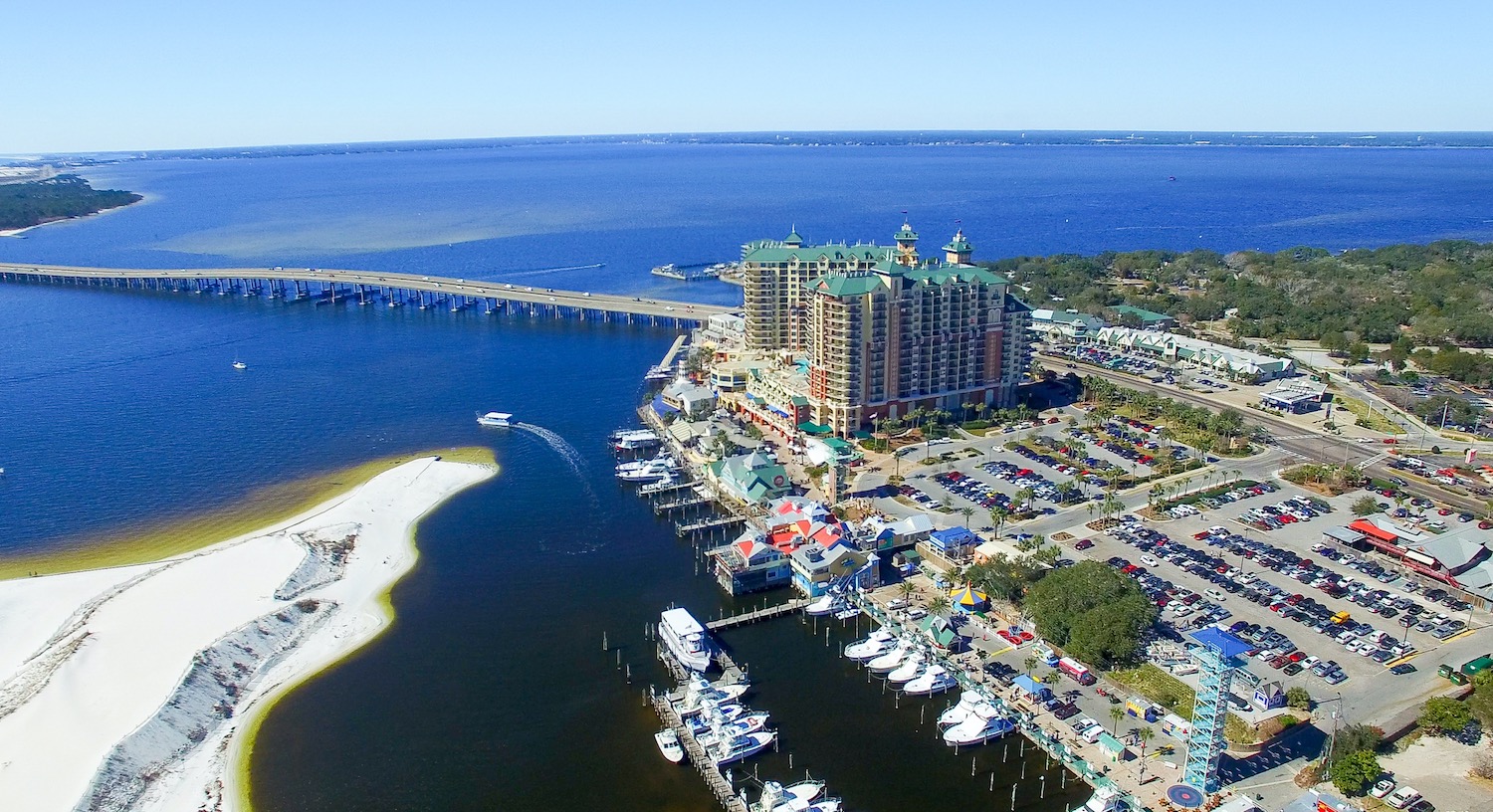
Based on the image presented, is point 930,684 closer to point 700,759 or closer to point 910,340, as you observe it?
point 700,759

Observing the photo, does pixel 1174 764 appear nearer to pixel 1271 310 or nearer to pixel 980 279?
pixel 980 279

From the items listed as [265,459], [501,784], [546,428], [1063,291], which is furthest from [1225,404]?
[265,459]

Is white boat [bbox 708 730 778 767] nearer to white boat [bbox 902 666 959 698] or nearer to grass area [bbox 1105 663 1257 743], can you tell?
white boat [bbox 902 666 959 698]

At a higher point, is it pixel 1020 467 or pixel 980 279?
pixel 980 279

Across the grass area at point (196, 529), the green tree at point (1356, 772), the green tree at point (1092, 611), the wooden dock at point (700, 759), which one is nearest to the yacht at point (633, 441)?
the grass area at point (196, 529)

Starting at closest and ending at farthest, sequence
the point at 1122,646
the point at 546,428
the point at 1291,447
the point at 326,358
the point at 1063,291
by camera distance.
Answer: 1. the point at 1122,646
2. the point at 1291,447
3. the point at 546,428
4. the point at 326,358
5. the point at 1063,291

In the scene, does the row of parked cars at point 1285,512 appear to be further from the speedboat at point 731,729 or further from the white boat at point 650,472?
the white boat at point 650,472

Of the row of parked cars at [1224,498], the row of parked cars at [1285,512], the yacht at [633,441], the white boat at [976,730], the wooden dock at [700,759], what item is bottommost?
the wooden dock at [700,759]
